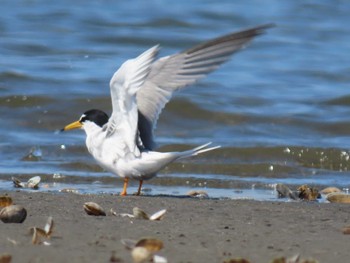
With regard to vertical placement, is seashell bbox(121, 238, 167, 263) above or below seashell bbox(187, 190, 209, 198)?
above

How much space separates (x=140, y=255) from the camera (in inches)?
187

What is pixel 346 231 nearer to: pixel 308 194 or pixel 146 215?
pixel 146 215

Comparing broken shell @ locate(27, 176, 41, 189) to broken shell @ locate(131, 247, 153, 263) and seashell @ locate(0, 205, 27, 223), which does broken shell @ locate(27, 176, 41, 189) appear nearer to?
seashell @ locate(0, 205, 27, 223)

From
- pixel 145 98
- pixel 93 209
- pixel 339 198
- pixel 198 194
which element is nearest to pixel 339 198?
pixel 339 198

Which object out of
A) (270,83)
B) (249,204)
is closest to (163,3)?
(270,83)

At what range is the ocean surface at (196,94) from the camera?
9523 millimetres

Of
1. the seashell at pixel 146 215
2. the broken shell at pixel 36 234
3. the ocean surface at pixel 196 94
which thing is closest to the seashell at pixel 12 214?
the broken shell at pixel 36 234

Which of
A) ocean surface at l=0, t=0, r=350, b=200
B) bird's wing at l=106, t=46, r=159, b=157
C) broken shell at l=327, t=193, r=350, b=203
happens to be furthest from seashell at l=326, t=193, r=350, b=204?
bird's wing at l=106, t=46, r=159, b=157

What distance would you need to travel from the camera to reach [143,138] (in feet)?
26.3

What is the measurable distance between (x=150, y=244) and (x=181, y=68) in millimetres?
2831

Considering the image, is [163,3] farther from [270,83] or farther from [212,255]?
[212,255]

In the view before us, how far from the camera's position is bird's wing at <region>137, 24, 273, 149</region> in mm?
7480

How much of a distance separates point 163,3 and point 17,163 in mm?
10602

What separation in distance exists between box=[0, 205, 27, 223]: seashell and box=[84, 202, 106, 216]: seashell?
547 mm
